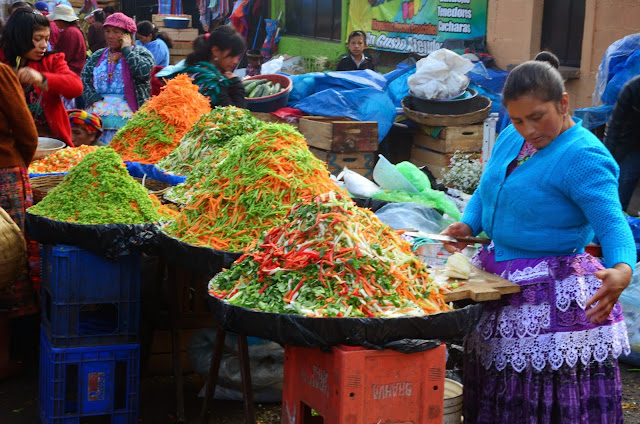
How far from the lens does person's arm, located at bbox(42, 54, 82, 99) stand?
5477 millimetres

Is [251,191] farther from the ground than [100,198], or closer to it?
farther from the ground

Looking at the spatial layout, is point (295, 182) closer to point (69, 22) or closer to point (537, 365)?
point (537, 365)

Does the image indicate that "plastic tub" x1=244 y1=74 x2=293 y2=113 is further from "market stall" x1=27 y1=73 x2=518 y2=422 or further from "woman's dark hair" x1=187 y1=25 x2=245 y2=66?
"market stall" x1=27 y1=73 x2=518 y2=422

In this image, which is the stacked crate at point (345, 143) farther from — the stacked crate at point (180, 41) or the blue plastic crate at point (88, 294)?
the stacked crate at point (180, 41)

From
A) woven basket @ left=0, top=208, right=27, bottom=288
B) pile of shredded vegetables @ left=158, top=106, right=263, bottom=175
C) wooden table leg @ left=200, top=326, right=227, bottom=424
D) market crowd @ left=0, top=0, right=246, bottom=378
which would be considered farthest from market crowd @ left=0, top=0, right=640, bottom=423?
market crowd @ left=0, top=0, right=246, bottom=378

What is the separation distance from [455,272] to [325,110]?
601 cm

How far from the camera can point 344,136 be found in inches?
318

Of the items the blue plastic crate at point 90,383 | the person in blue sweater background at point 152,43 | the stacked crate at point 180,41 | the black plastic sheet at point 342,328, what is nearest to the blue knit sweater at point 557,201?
the black plastic sheet at point 342,328

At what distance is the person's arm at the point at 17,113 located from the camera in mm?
4281

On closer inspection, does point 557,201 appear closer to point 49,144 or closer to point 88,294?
point 88,294

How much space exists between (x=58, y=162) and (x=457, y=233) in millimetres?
2878

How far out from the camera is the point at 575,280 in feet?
9.40

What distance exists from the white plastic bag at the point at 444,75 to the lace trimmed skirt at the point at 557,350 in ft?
19.2

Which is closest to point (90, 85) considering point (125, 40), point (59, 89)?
point (125, 40)
